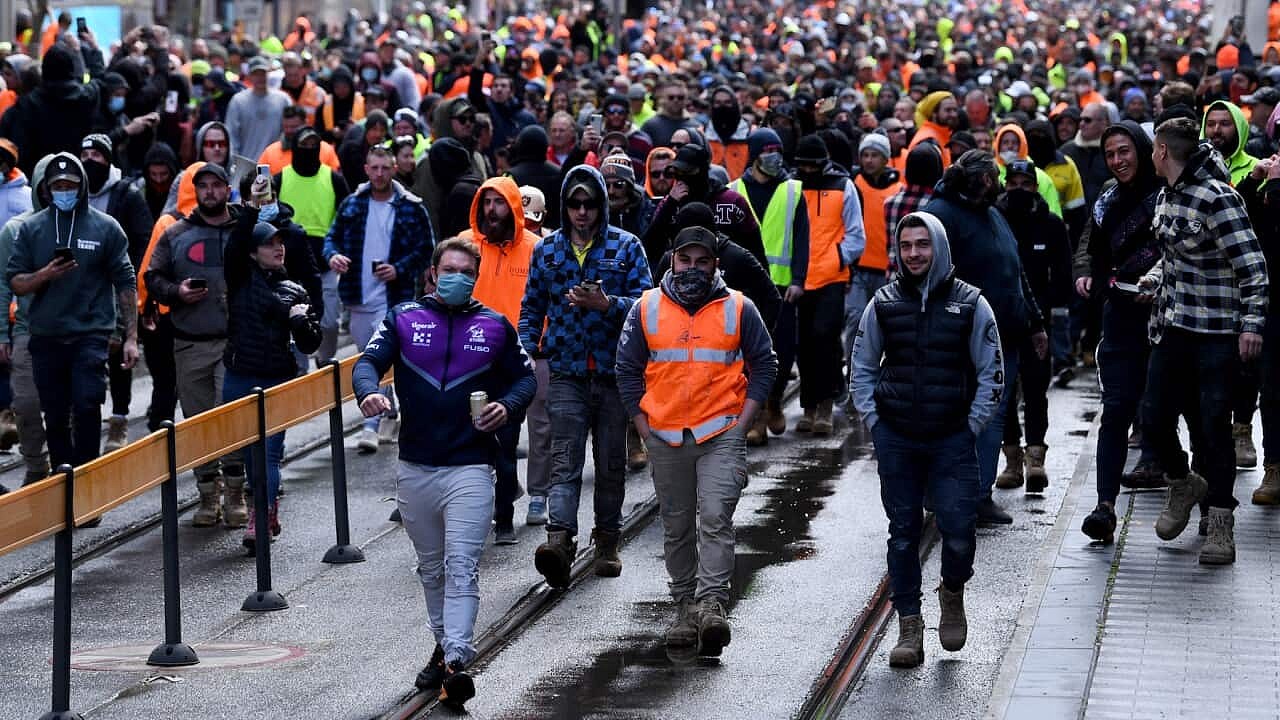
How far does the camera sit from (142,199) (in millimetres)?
14508

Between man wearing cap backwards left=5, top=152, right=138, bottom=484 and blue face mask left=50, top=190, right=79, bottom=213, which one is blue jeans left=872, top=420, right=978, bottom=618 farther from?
blue face mask left=50, top=190, right=79, bottom=213

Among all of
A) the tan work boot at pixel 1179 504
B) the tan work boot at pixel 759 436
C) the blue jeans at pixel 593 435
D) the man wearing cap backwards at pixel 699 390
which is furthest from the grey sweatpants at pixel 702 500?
the tan work boot at pixel 759 436

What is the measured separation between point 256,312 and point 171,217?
1260 millimetres

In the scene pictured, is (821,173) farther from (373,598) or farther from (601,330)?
(373,598)

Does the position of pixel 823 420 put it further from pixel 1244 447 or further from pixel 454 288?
pixel 454 288

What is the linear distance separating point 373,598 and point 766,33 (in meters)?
37.8

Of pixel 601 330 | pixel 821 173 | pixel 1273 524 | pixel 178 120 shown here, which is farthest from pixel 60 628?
pixel 178 120

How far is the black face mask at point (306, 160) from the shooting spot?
16.3 meters

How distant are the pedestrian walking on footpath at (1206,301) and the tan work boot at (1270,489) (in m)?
1.40

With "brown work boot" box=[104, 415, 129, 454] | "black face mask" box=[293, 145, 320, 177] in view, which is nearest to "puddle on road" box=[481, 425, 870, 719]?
"black face mask" box=[293, 145, 320, 177]

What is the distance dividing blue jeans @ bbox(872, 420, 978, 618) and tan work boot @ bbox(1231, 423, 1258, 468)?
4492 millimetres

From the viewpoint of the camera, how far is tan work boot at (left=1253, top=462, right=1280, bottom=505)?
41.7 feet

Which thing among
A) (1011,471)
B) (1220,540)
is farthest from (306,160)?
(1220,540)

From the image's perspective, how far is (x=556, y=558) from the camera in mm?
10977
